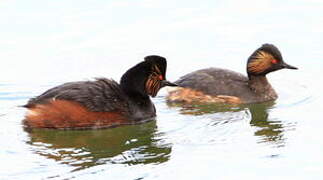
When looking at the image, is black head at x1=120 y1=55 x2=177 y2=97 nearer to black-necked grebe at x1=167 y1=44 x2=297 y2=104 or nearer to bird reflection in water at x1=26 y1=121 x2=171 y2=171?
bird reflection in water at x1=26 y1=121 x2=171 y2=171

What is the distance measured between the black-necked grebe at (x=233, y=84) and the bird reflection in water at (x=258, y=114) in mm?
239

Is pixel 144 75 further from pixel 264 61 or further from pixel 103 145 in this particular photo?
pixel 264 61

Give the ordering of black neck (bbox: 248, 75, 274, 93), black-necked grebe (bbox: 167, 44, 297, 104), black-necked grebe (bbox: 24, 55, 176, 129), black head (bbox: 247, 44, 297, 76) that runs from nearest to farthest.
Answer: black-necked grebe (bbox: 24, 55, 176, 129) < black-necked grebe (bbox: 167, 44, 297, 104) < black neck (bbox: 248, 75, 274, 93) < black head (bbox: 247, 44, 297, 76)

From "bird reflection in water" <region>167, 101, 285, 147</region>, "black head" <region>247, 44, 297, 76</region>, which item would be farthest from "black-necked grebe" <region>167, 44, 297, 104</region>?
"bird reflection in water" <region>167, 101, 285, 147</region>

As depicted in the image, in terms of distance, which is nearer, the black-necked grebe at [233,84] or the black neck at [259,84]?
the black-necked grebe at [233,84]

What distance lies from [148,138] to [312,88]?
171 inches

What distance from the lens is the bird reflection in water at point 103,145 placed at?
10.1 meters

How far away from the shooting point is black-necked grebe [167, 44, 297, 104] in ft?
46.1

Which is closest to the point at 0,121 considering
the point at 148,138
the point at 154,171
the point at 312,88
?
the point at 148,138

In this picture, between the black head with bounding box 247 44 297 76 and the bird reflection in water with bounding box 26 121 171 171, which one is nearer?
the bird reflection in water with bounding box 26 121 171 171

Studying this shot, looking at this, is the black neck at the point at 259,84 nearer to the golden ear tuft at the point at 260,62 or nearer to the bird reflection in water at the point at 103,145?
the golden ear tuft at the point at 260,62

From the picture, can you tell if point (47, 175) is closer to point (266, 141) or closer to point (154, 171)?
point (154, 171)

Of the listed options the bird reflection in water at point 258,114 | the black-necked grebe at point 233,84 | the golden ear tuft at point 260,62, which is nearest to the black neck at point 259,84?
the black-necked grebe at point 233,84

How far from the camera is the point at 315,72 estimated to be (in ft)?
50.5
